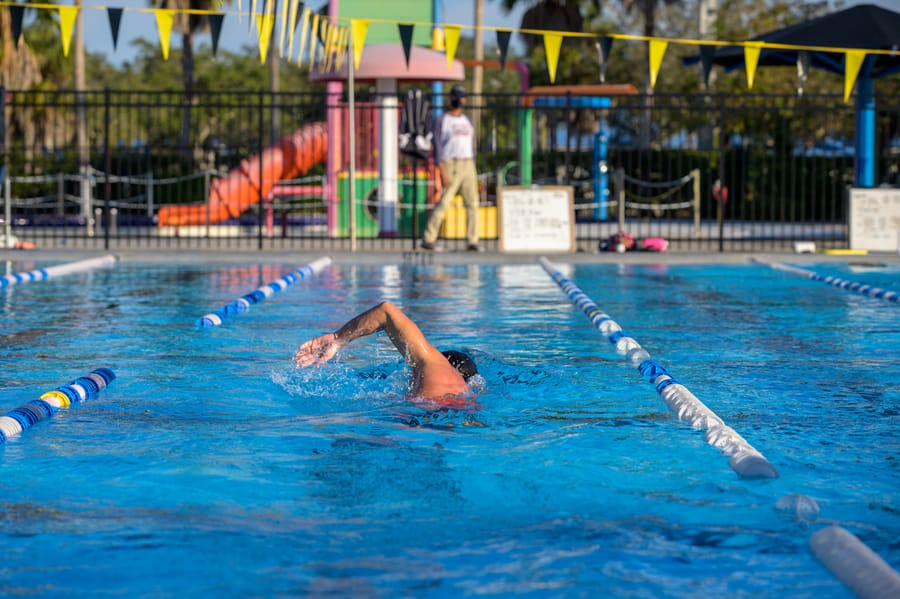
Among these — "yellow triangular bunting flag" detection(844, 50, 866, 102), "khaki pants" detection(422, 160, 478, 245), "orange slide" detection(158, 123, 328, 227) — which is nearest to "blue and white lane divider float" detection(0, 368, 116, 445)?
"khaki pants" detection(422, 160, 478, 245)

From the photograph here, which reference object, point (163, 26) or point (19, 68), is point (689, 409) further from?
point (19, 68)

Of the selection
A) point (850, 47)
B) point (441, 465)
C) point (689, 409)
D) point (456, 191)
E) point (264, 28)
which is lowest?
point (441, 465)

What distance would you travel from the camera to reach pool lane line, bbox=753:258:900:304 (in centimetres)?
1356

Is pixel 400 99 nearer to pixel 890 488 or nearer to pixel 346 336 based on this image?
pixel 346 336

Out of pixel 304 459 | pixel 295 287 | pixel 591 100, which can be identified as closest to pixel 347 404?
pixel 304 459

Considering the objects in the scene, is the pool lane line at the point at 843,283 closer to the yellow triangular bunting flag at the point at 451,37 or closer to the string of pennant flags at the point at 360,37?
the string of pennant flags at the point at 360,37

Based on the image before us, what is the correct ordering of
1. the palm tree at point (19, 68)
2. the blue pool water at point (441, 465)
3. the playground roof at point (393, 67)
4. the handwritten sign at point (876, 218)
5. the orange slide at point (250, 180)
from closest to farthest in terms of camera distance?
the blue pool water at point (441, 465)
the handwritten sign at point (876, 218)
the playground roof at point (393, 67)
the orange slide at point (250, 180)
the palm tree at point (19, 68)

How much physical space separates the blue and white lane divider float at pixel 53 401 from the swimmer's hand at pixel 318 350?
1288 millimetres

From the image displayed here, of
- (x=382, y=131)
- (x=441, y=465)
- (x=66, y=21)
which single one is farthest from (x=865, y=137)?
(x=441, y=465)

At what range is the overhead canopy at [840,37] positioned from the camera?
62.9ft

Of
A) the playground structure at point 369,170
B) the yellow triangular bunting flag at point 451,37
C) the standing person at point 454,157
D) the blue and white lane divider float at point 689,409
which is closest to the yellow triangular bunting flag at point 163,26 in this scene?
the yellow triangular bunting flag at point 451,37

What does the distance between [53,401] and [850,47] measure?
15.0m

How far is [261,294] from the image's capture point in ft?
44.1

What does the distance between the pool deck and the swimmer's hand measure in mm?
11373
